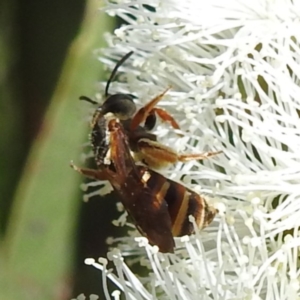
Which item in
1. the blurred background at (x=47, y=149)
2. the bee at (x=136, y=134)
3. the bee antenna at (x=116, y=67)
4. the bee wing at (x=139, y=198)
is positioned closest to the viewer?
the bee wing at (x=139, y=198)

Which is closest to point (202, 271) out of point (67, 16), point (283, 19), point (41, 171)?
point (283, 19)

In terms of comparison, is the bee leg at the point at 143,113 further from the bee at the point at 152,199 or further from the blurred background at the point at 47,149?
the blurred background at the point at 47,149

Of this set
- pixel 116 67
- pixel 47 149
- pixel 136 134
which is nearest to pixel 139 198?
pixel 136 134

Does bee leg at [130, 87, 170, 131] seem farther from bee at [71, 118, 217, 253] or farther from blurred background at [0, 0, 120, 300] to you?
blurred background at [0, 0, 120, 300]

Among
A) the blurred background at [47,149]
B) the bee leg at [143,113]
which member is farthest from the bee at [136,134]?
the blurred background at [47,149]

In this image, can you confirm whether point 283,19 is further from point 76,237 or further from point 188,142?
point 76,237

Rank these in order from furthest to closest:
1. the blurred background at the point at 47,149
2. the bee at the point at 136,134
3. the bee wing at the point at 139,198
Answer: the blurred background at the point at 47,149 < the bee at the point at 136,134 < the bee wing at the point at 139,198
